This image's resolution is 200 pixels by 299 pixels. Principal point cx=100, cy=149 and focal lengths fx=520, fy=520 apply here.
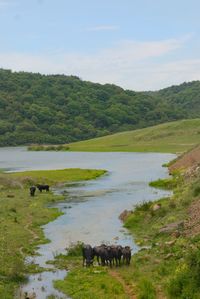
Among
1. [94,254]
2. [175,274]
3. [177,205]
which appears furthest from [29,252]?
[177,205]

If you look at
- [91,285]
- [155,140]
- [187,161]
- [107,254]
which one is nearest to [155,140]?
[155,140]

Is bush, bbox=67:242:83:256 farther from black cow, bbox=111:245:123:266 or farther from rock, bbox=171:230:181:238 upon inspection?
rock, bbox=171:230:181:238

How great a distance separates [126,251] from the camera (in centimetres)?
2819

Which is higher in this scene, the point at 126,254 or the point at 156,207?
the point at 156,207

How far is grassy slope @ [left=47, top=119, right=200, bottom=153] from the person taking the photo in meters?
143

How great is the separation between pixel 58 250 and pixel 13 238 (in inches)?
155

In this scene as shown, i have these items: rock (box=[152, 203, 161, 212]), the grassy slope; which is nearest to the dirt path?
rock (box=[152, 203, 161, 212])

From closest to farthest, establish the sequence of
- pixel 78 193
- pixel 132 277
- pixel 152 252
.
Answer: pixel 132 277
pixel 152 252
pixel 78 193

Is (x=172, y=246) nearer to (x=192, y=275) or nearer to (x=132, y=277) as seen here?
(x=132, y=277)

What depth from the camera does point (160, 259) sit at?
92.0ft

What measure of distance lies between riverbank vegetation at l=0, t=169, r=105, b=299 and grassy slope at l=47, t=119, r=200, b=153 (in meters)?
70.5

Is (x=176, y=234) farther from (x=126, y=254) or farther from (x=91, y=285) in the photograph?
(x=91, y=285)

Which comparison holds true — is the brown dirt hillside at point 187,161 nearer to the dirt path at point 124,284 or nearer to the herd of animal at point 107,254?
the herd of animal at point 107,254

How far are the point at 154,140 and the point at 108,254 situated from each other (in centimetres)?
12974
